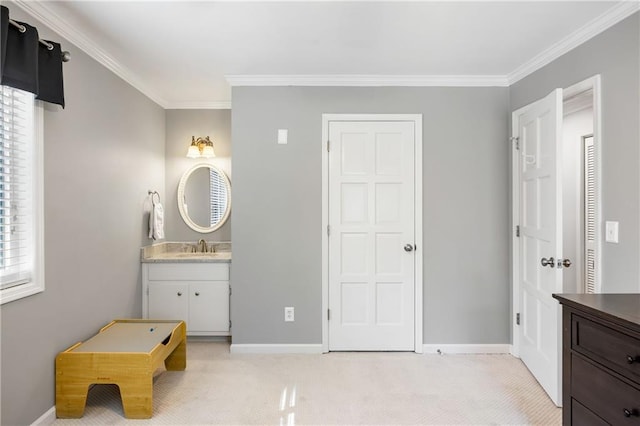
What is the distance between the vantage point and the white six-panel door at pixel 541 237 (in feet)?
7.16

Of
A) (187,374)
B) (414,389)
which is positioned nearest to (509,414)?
(414,389)

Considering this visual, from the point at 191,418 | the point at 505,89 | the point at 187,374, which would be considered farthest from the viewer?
the point at 505,89

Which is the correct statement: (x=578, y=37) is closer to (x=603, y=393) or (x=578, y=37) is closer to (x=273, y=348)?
(x=603, y=393)

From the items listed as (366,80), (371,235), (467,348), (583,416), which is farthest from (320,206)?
(583,416)

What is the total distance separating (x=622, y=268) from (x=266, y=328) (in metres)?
2.52

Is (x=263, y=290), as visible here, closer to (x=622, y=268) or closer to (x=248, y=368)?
(x=248, y=368)

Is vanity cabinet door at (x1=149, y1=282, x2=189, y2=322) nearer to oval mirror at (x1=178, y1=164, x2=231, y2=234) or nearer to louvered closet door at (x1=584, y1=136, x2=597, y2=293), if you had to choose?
oval mirror at (x1=178, y1=164, x2=231, y2=234)

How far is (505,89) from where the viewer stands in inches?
118

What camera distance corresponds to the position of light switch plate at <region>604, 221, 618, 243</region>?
6.40ft

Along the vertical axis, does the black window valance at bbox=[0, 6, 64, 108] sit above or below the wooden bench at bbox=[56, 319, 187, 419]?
above

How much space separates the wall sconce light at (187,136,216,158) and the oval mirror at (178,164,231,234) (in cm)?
17

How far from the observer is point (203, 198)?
3.74 metres

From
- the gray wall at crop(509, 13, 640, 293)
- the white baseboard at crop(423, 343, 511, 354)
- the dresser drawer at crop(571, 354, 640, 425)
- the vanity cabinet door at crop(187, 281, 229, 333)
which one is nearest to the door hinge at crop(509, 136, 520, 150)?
the gray wall at crop(509, 13, 640, 293)

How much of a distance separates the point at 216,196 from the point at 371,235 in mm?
1774
